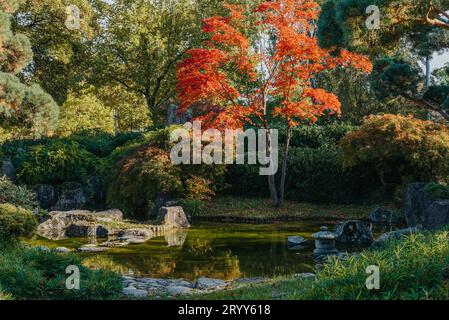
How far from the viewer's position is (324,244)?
964cm

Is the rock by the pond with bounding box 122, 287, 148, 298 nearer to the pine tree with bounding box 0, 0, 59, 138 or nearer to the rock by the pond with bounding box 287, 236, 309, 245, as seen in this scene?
the pine tree with bounding box 0, 0, 59, 138

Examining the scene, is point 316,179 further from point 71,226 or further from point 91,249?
point 91,249

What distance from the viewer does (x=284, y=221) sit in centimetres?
1441

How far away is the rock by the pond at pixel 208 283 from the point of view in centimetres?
719

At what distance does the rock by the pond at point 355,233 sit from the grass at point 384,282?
13.6ft

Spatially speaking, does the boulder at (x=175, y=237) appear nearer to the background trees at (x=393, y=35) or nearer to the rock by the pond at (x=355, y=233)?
the rock by the pond at (x=355, y=233)

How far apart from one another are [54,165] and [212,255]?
9831 millimetres

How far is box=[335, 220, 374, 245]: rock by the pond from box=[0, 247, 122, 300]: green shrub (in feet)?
17.7

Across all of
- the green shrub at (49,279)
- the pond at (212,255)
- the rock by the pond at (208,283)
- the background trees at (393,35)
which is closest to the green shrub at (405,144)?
the background trees at (393,35)

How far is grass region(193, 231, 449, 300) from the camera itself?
193 inches

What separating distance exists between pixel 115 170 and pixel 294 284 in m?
11.0

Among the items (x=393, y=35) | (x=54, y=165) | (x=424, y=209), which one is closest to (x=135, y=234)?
(x=424, y=209)
